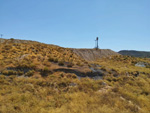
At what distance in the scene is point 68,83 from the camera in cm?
970

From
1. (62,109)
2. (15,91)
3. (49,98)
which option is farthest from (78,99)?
(15,91)

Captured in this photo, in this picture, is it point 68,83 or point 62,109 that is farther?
point 68,83

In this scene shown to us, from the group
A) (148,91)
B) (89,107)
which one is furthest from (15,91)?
(148,91)

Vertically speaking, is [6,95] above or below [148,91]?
above

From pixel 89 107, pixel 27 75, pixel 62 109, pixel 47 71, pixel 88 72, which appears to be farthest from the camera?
pixel 88 72

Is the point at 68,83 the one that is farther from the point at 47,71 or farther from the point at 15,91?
the point at 15,91

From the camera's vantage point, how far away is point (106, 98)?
7246 mm

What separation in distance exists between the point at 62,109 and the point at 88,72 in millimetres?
8354

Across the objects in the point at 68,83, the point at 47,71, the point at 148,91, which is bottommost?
the point at 148,91

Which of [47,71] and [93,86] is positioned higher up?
[47,71]

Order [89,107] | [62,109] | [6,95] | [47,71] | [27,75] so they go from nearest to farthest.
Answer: [62,109]
[89,107]
[6,95]
[27,75]
[47,71]

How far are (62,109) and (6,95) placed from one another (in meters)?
4.14

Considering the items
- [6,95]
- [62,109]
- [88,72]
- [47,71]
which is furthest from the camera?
[88,72]

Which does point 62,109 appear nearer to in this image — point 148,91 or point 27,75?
point 27,75
